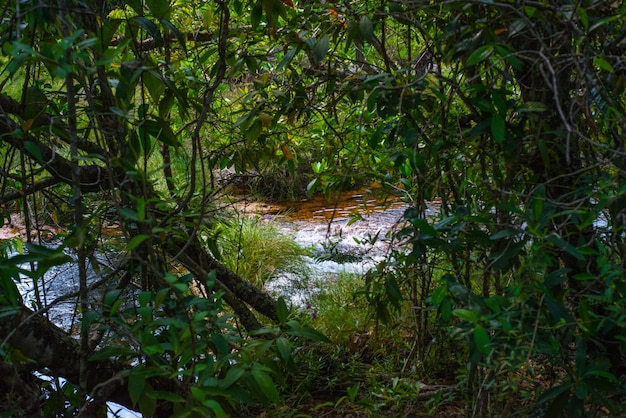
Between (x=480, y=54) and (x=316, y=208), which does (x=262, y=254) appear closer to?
(x=316, y=208)

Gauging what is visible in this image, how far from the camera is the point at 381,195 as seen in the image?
2.14m

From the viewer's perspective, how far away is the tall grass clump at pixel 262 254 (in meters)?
4.81

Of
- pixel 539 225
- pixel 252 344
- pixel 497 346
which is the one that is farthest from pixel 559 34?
pixel 252 344

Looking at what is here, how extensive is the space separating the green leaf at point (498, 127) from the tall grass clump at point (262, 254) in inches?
129

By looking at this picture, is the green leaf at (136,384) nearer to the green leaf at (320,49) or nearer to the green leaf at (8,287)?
the green leaf at (8,287)

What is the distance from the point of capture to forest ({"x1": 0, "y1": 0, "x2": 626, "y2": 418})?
1320 millimetres

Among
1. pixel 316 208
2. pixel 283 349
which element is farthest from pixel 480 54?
pixel 316 208

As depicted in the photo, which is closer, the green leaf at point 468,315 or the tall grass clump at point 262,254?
the green leaf at point 468,315

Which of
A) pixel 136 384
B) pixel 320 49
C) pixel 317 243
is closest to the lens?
pixel 136 384

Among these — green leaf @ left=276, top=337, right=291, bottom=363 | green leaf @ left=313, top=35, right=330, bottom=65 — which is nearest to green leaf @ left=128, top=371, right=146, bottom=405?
green leaf @ left=276, top=337, right=291, bottom=363

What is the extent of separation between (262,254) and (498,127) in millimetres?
3784

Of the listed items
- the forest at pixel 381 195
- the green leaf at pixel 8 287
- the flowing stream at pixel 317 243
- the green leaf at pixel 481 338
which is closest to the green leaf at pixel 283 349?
the forest at pixel 381 195

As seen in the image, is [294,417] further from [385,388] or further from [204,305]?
[204,305]

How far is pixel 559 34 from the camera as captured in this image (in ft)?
4.51
